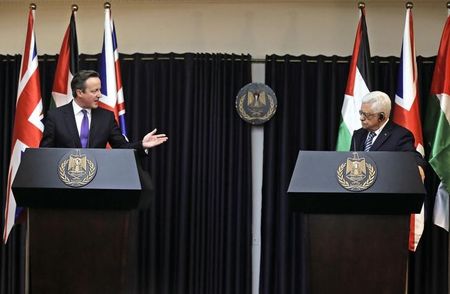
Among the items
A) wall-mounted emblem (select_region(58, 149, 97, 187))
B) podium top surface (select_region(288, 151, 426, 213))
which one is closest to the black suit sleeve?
podium top surface (select_region(288, 151, 426, 213))

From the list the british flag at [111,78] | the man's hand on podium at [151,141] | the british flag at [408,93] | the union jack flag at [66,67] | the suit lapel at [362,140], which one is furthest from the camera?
the union jack flag at [66,67]

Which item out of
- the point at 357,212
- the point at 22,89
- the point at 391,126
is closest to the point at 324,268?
the point at 357,212

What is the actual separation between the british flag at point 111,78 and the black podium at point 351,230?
212cm

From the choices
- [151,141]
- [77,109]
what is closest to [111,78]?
[77,109]

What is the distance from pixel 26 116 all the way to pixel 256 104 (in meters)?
1.79

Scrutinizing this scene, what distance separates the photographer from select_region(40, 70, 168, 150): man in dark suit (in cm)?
362

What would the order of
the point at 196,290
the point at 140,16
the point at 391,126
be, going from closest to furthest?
the point at 391,126 → the point at 196,290 → the point at 140,16

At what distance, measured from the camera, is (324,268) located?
10.5 feet

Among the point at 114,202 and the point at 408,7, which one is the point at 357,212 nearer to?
the point at 114,202

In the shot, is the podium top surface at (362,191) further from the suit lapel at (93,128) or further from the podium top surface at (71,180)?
the suit lapel at (93,128)

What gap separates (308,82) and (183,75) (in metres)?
1.04

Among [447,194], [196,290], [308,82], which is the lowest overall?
[196,290]

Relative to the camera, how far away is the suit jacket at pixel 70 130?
11.9 ft

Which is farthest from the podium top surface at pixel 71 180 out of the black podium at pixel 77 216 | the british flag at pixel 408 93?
the british flag at pixel 408 93
